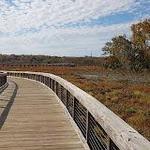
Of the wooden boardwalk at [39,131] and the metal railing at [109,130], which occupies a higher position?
the metal railing at [109,130]

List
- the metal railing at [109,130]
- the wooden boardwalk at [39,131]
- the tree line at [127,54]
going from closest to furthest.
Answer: the metal railing at [109,130]
the wooden boardwalk at [39,131]
the tree line at [127,54]

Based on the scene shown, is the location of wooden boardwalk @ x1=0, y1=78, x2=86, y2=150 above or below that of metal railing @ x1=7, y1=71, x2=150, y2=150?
below

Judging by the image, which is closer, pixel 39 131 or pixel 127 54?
pixel 39 131

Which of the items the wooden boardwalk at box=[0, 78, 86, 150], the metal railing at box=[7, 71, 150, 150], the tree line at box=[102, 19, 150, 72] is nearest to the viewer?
the metal railing at box=[7, 71, 150, 150]

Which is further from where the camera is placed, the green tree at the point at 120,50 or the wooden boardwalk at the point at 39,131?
the green tree at the point at 120,50

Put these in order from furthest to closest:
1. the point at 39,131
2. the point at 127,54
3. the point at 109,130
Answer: the point at 127,54, the point at 39,131, the point at 109,130

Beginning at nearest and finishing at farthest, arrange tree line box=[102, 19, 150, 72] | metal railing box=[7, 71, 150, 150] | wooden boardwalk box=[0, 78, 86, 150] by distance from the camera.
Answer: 1. metal railing box=[7, 71, 150, 150]
2. wooden boardwalk box=[0, 78, 86, 150]
3. tree line box=[102, 19, 150, 72]

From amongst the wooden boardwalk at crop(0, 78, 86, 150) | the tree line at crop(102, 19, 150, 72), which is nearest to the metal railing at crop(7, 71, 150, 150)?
the wooden boardwalk at crop(0, 78, 86, 150)

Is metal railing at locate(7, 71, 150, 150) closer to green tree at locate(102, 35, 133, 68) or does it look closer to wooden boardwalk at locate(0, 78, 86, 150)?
wooden boardwalk at locate(0, 78, 86, 150)

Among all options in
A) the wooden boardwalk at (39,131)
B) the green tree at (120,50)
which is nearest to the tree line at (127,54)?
the green tree at (120,50)

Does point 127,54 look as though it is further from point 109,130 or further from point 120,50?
point 109,130

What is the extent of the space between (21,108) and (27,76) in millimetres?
27904

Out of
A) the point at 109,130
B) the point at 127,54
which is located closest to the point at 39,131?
the point at 109,130

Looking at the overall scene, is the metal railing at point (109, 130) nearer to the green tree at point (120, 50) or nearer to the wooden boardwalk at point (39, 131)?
the wooden boardwalk at point (39, 131)
